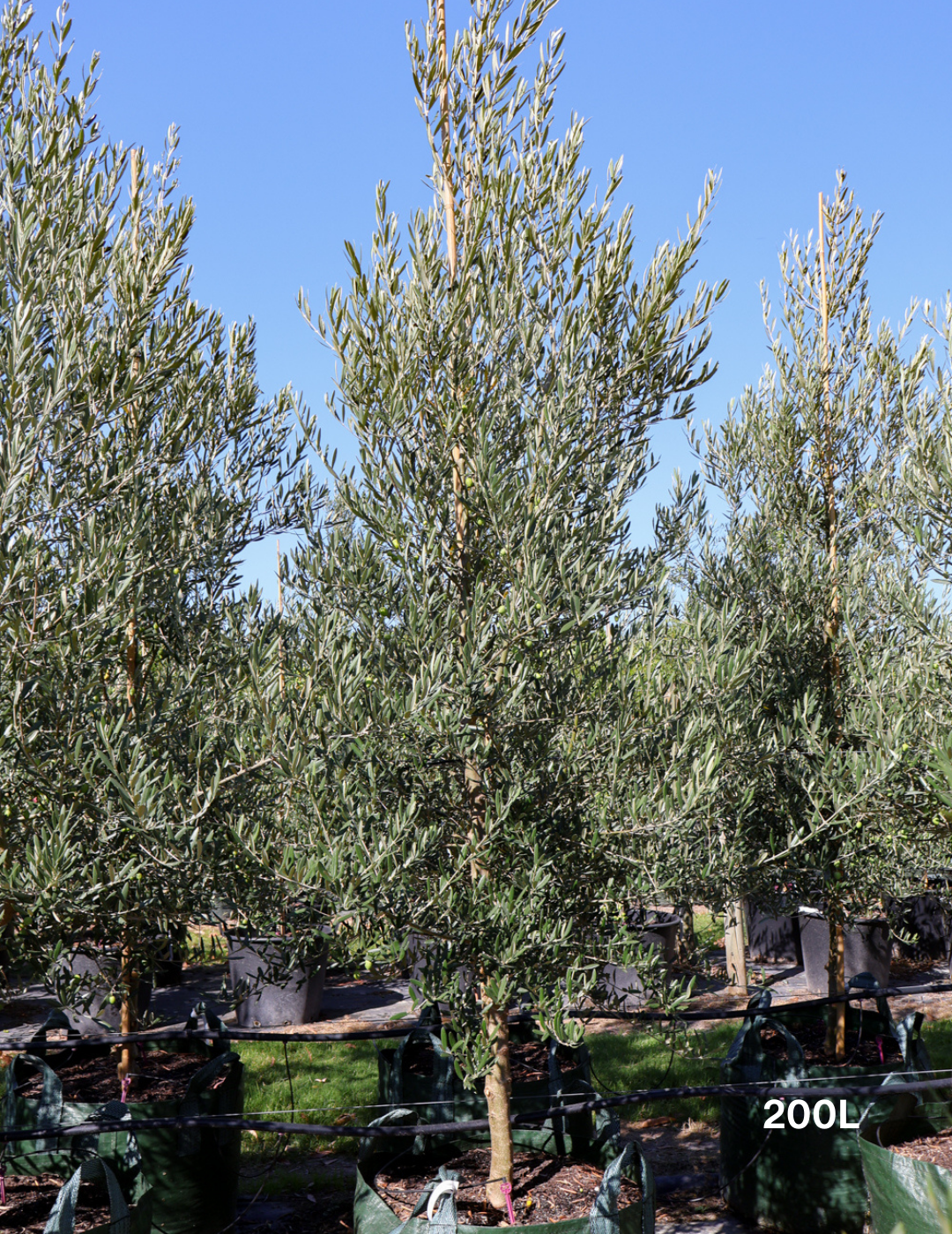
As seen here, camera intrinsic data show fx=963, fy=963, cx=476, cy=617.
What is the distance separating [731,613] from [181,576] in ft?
11.4

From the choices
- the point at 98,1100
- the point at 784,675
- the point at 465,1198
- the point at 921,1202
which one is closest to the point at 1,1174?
the point at 98,1100

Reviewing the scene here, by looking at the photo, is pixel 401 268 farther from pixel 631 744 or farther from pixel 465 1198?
pixel 465 1198

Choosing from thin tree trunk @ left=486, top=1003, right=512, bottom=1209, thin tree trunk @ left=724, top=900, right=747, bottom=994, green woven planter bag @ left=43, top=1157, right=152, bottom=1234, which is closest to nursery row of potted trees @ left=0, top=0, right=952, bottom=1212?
thin tree trunk @ left=486, top=1003, right=512, bottom=1209

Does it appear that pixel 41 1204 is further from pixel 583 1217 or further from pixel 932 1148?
pixel 932 1148

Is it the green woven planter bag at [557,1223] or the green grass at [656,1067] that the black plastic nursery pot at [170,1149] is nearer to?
the green woven planter bag at [557,1223]

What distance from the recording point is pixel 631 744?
16.3 ft

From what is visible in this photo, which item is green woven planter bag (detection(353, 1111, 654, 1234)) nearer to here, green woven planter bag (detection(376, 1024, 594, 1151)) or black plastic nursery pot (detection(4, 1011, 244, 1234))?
green woven planter bag (detection(376, 1024, 594, 1151))

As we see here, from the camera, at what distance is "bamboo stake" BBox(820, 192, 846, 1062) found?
7.70 metres

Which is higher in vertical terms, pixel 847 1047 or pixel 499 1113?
pixel 499 1113

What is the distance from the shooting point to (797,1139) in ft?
20.5

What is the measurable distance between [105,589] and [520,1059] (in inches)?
198

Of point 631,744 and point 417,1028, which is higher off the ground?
point 631,744

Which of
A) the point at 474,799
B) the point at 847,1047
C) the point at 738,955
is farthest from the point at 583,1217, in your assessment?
the point at 738,955

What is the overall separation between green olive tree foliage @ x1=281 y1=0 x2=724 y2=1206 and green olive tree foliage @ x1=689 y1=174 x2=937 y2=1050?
5.27ft
